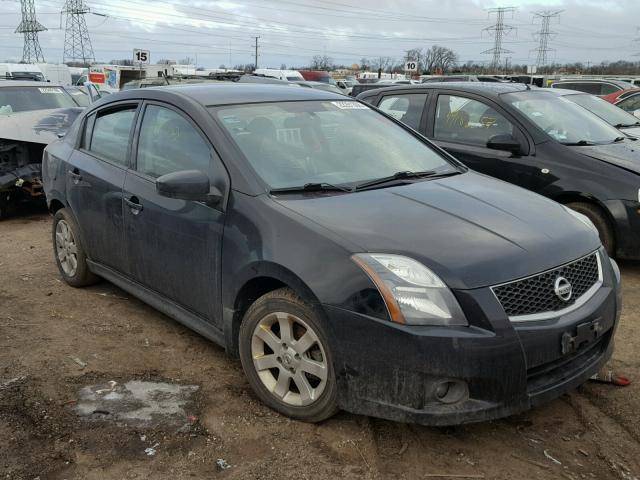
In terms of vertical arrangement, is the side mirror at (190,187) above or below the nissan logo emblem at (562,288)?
above

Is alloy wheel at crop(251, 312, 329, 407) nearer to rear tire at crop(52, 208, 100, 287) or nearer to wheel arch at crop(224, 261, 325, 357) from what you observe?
wheel arch at crop(224, 261, 325, 357)

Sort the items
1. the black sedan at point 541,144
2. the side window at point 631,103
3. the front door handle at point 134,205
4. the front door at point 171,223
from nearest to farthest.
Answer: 1. the front door at point 171,223
2. the front door handle at point 134,205
3. the black sedan at point 541,144
4. the side window at point 631,103

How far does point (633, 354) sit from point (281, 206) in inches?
98.9

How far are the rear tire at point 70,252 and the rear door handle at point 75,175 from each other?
0.33 meters

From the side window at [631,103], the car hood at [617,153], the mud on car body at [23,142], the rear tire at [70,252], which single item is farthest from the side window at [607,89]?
the rear tire at [70,252]

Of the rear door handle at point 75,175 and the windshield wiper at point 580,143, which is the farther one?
the windshield wiper at point 580,143

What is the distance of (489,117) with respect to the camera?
6.33m

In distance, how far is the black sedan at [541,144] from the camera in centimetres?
548

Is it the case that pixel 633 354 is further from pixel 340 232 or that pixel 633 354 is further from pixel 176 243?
pixel 176 243

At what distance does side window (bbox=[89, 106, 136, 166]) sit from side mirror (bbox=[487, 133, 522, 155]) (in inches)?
133

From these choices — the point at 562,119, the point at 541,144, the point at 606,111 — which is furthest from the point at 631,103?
the point at 541,144

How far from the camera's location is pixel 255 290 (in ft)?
10.9

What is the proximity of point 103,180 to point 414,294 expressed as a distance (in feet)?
9.07

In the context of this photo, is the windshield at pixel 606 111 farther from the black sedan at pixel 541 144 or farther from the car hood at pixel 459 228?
the car hood at pixel 459 228
